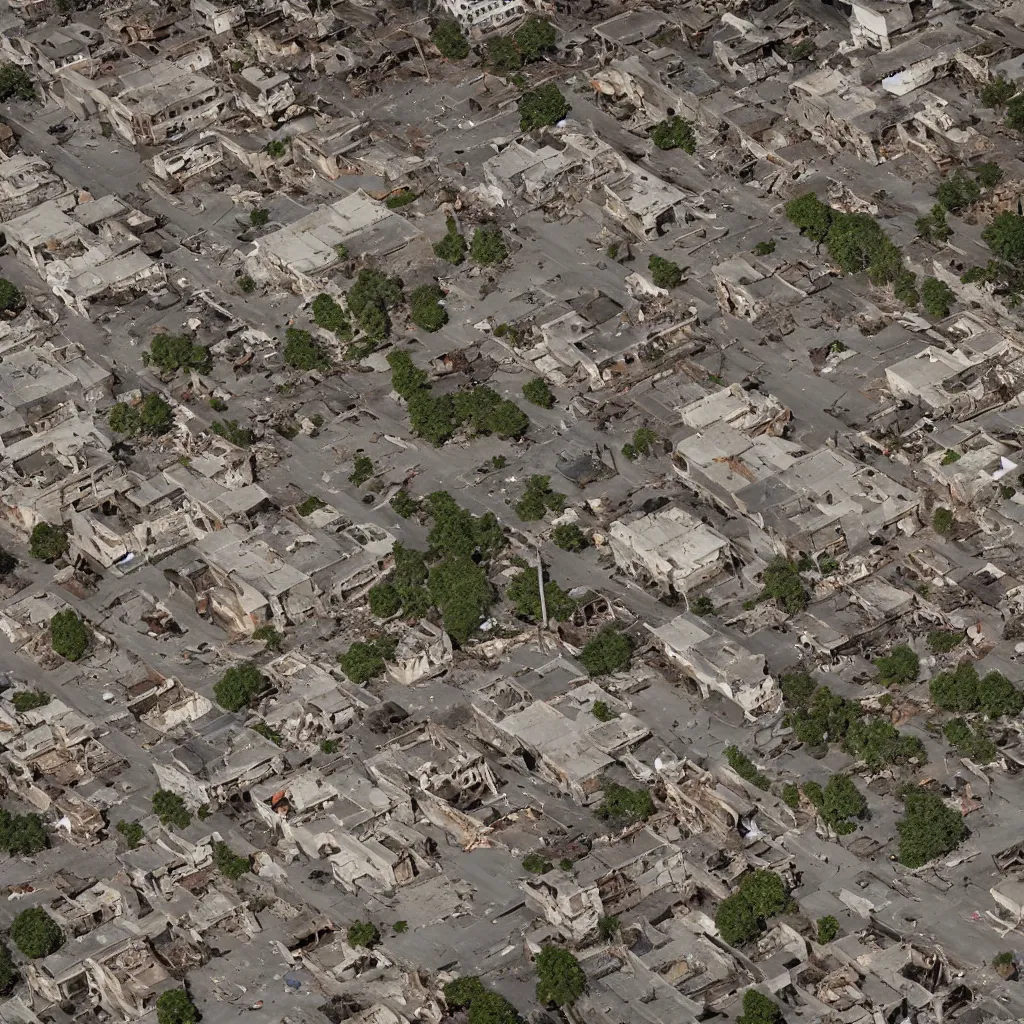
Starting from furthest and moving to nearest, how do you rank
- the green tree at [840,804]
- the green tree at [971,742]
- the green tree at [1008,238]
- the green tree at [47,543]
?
1. the green tree at [1008,238]
2. the green tree at [47,543]
3. the green tree at [971,742]
4. the green tree at [840,804]

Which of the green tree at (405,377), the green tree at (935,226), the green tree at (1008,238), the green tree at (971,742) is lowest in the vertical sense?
the green tree at (971,742)

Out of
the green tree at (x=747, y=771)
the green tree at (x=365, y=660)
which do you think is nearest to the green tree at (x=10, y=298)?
the green tree at (x=365, y=660)

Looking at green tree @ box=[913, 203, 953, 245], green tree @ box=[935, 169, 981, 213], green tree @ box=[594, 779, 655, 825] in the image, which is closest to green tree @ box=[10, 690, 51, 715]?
green tree @ box=[594, 779, 655, 825]

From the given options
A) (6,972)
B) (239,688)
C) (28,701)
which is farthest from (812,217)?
(6,972)

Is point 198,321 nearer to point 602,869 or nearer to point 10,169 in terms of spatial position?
point 10,169

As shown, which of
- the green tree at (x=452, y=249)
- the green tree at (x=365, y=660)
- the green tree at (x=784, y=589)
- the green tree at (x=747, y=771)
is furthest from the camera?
the green tree at (x=452, y=249)

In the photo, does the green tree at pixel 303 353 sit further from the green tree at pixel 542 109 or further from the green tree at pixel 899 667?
the green tree at pixel 899 667
